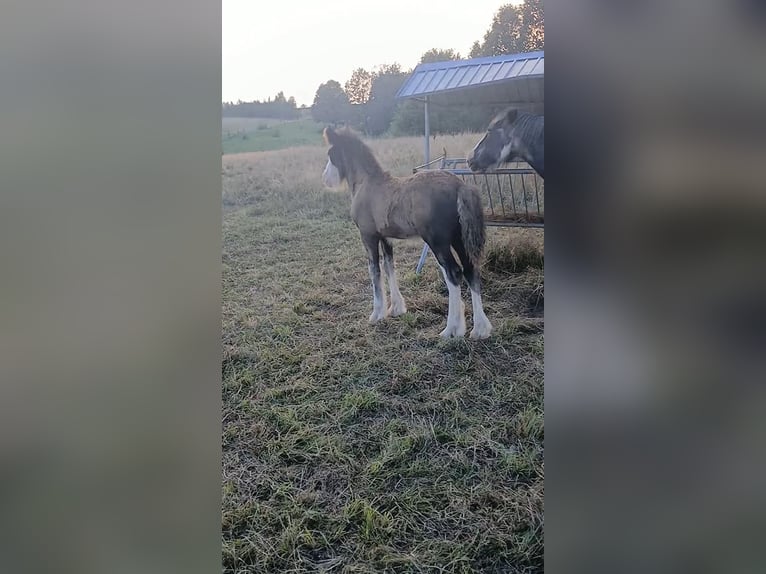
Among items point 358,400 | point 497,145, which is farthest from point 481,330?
point 497,145

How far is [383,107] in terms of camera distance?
1804 mm

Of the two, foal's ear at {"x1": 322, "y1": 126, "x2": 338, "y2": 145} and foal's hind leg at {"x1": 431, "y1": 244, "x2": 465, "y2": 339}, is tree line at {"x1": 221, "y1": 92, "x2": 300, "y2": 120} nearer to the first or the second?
foal's ear at {"x1": 322, "y1": 126, "x2": 338, "y2": 145}

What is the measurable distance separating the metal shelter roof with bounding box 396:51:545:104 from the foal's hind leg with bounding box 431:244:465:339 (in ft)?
1.66

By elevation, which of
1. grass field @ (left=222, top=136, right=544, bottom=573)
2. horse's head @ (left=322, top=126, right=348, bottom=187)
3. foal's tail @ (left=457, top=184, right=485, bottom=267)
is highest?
horse's head @ (left=322, top=126, right=348, bottom=187)

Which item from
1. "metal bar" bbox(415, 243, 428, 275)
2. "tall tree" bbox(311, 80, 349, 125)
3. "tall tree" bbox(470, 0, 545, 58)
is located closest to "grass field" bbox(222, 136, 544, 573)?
"metal bar" bbox(415, 243, 428, 275)

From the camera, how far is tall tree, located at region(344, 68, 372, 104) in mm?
1776

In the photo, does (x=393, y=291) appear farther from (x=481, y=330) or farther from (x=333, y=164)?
(x=333, y=164)

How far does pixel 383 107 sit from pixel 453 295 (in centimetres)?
68

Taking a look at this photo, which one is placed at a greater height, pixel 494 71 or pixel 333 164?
pixel 494 71

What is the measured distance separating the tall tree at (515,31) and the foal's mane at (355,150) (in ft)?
1.58

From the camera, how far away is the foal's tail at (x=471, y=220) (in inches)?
70.4

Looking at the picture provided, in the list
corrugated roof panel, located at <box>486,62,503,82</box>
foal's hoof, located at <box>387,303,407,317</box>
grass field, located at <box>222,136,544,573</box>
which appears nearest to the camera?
grass field, located at <box>222,136,544,573</box>
